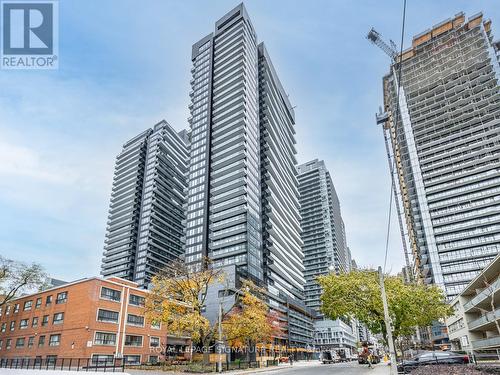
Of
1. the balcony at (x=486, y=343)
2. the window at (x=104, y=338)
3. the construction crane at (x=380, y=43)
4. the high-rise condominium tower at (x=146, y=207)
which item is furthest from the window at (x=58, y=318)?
the construction crane at (x=380, y=43)

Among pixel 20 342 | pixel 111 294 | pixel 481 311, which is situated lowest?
pixel 20 342

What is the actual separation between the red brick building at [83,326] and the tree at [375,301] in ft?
93.6

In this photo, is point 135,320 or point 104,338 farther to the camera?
point 135,320

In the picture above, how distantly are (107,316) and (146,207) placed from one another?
3966 inches

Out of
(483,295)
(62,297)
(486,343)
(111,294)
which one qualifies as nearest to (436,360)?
(483,295)

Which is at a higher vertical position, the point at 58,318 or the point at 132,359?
the point at 58,318

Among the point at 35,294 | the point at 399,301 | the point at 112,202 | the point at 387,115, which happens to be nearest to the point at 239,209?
the point at 35,294

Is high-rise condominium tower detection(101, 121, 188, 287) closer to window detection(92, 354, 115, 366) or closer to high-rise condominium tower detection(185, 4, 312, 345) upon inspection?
high-rise condominium tower detection(185, 4, 312, 345)

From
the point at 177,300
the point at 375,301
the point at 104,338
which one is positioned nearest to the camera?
the point at 375,301

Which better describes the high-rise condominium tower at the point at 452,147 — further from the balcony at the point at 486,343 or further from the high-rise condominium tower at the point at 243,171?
the balcony at the point at 486,343

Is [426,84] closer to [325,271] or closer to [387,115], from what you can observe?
[387,115]

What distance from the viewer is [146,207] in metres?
144

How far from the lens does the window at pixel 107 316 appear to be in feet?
149

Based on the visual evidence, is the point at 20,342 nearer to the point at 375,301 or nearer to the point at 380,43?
the point at 375,301
